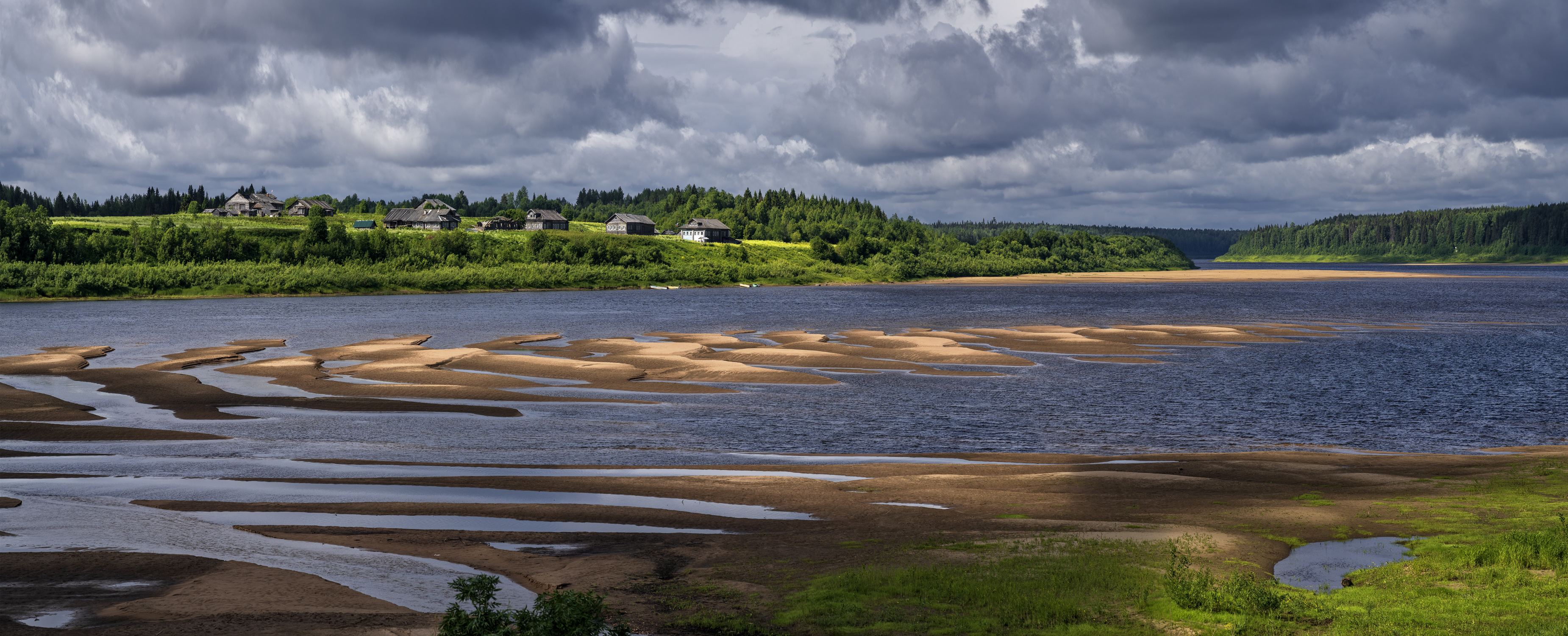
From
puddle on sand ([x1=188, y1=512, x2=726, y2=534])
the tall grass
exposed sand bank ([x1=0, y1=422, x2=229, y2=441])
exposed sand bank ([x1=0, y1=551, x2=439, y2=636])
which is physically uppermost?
the tall grass

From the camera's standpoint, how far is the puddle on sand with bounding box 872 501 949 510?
83.7 ft

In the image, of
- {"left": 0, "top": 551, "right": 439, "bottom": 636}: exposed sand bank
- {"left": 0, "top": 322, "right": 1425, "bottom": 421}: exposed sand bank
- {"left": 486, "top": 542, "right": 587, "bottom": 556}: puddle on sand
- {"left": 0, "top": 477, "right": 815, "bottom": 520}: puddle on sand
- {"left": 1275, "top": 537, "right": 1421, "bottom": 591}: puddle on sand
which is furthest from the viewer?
{"left": 0, "top": 322, "right": 1425, "bottom": 421}: exposed sand bank

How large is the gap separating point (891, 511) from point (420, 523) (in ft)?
38.6

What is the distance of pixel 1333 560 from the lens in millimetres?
20203

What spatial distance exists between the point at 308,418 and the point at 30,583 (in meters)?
24.2

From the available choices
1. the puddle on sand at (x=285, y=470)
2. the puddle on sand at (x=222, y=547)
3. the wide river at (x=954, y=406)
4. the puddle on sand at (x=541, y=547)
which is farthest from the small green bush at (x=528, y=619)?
the wide river at (x=954, y=406)

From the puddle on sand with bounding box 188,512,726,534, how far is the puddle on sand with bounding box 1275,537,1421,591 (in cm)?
1212

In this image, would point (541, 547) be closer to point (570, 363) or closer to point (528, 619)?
point (528, 619)

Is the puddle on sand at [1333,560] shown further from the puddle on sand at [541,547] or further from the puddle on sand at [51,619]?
the puddle on sand at [51,619]

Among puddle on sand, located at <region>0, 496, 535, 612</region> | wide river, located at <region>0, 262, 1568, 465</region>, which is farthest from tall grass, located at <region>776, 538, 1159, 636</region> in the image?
wide river, located at <region>0, 262, 1568, 465</region>

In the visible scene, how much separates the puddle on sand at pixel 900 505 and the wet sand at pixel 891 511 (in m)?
0.21

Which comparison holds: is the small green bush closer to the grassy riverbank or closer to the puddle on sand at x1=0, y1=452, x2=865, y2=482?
the puddle on sand at x1=0, y1=452, x2=865, y2=482

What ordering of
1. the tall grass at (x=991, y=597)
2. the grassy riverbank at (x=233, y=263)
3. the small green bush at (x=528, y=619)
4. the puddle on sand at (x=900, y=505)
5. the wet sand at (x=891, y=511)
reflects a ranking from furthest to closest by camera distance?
the grassy riverbank at (x=233, y=263) → the puddle on sand at (x=900, y=505) → the wet sand at (x=891, y=511) → the tall grass at (x=991, y=597) → the small green bush at (x=528, y=619)

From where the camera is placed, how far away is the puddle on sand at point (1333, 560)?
18797 millimetres
